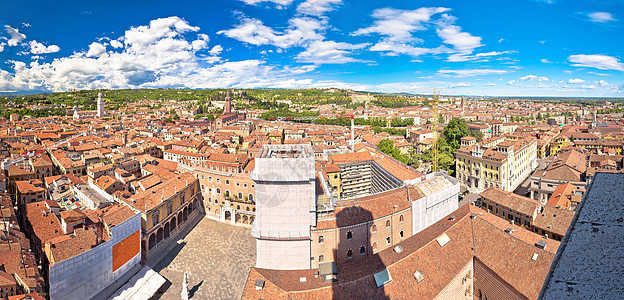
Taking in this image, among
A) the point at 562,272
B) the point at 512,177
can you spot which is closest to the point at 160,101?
the point at 512,177

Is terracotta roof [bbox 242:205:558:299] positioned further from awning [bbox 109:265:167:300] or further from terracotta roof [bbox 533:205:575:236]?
awning [bbox 109:265:167:300]

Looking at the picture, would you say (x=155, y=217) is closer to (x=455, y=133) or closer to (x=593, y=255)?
(x=593, y=255)

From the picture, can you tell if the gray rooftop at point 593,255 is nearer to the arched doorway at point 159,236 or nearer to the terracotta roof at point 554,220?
the terracotta roof at point 554,220

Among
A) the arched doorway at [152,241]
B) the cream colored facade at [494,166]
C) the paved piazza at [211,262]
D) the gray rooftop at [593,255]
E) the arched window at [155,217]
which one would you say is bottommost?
the paved piazza at [211,262]

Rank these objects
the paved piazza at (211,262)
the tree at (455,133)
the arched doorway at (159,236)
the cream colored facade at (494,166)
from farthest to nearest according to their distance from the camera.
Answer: the tree at (455,133) < the cream colored facade at (494,166) < the arched doorway at (159,236) < the paved piazza at (211,262)

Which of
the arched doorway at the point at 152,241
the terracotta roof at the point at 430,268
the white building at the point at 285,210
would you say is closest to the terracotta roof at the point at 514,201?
the terracotta roof at the point at 430,268

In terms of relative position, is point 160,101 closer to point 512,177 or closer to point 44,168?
point 44,168

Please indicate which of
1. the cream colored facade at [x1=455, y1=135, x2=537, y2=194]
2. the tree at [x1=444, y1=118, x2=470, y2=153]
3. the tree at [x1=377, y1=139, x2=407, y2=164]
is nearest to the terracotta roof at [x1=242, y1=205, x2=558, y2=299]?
the cream colored facade at [x1=455, y1=135, x2=537, y2=194]
